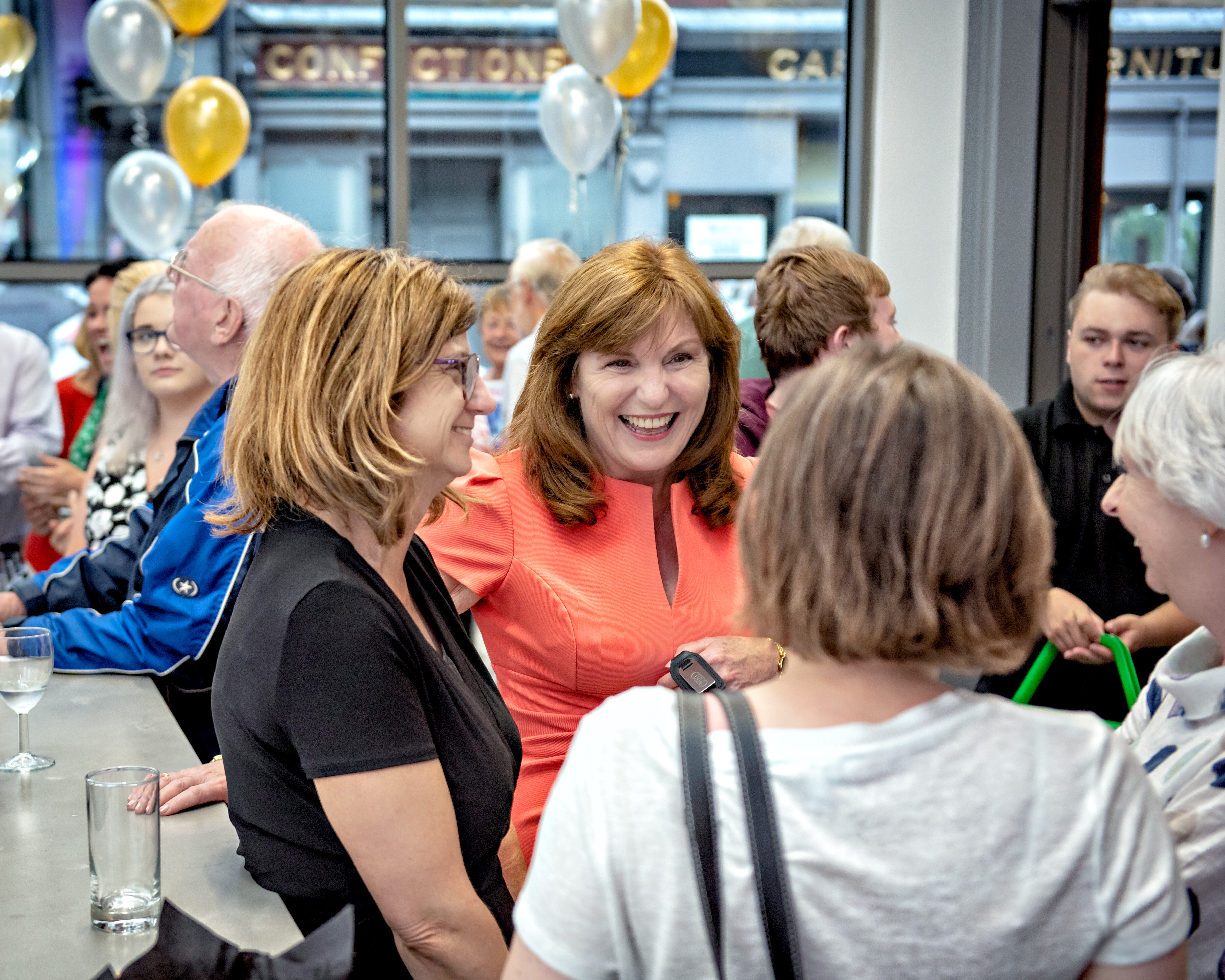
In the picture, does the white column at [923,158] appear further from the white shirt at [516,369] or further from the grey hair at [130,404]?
the grey hair at [130,404]

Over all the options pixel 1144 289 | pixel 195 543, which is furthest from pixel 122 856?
pixel 1144 289

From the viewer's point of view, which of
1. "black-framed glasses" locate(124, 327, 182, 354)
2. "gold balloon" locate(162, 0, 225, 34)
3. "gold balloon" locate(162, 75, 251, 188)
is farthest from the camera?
"gold balloon" locate(162, 75, 251, 188)

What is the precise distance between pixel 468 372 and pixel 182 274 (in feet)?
3.48

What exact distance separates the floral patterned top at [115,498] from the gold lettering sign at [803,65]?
12.6 ft

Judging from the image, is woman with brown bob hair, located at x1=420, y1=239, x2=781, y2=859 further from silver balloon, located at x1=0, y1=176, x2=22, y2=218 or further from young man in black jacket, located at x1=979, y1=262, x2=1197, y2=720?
silver balloon, located at x1=0, y1=176, x2=22, y2=218

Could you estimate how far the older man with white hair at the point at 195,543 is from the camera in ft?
6.53

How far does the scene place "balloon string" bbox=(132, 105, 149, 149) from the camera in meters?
5.93

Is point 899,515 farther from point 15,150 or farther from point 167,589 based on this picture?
point 15,150

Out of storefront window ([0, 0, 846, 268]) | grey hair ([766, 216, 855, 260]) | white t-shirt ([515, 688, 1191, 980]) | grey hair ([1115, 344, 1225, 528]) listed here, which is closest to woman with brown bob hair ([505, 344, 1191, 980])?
white t-shirt ([515, 688, 1191, 980])

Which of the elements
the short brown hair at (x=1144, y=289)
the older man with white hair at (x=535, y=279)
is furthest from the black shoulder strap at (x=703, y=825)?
the older man with white hair at (x=535, y=279)

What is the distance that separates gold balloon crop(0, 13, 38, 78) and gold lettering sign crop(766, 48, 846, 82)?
3.42 metres

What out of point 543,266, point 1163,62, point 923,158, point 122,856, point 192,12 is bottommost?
point 122,856

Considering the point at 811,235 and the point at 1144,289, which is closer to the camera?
the point at 1144,289

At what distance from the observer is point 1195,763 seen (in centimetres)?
120
